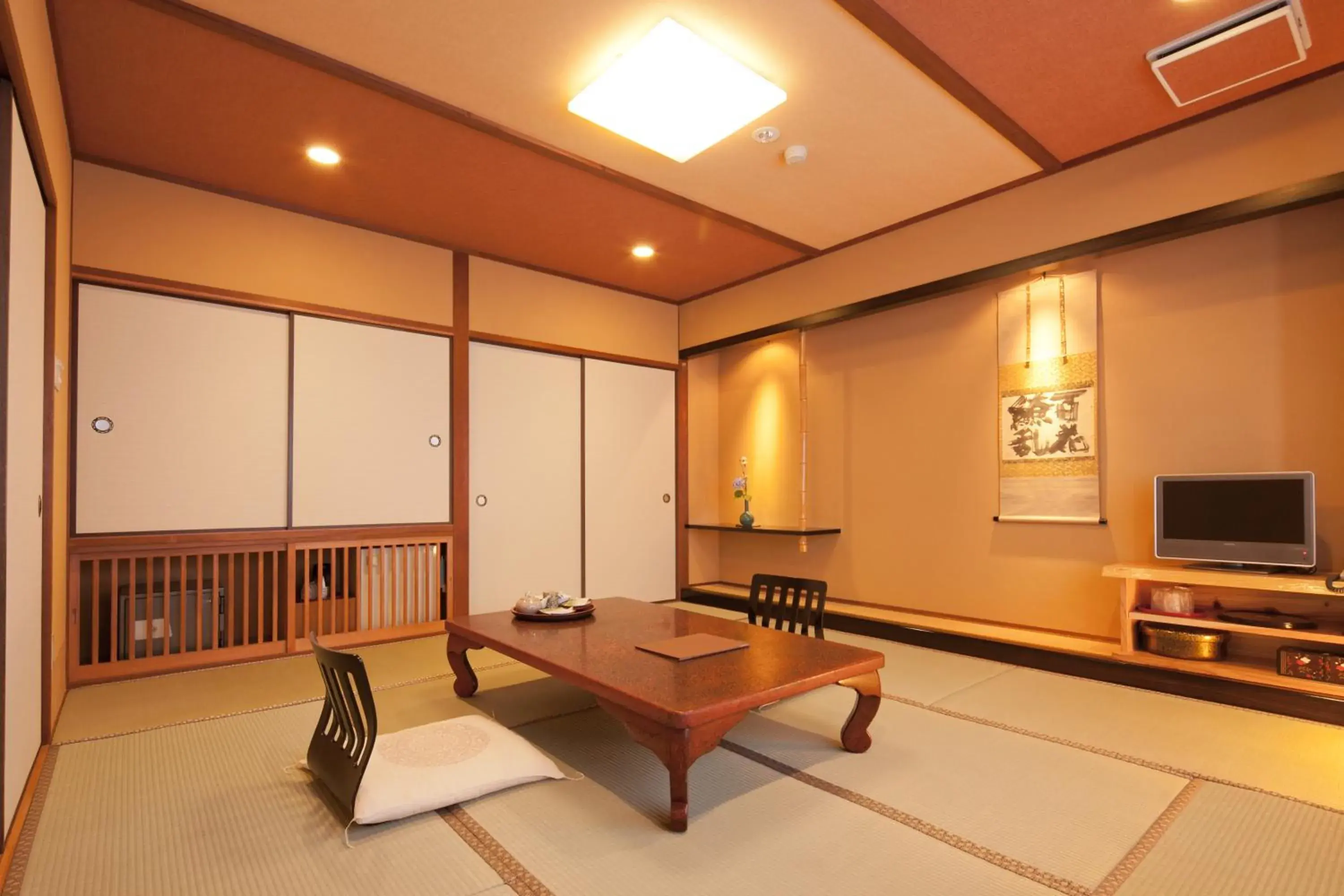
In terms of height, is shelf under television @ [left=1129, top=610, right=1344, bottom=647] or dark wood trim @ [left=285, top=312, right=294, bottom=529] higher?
dark wood trim @ [left=285, top=312, right=294, bottom=529]

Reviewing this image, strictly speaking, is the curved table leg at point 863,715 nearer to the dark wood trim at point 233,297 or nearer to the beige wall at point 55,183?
the beige wall at point 55,183

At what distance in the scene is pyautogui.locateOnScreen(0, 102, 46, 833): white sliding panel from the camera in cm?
184

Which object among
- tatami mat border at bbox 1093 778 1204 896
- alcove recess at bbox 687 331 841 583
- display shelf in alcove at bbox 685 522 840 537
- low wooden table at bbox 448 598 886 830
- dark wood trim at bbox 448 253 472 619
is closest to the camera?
tatami mat border at bbox 1093 778 1204 896

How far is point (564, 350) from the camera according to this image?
5.48 meters

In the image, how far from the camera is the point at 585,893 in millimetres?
1668

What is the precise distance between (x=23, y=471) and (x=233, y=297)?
215cm

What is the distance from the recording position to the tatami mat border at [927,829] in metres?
1.69

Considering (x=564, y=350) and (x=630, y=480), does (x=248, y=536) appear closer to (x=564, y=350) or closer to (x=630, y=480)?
(x=564, y=350)

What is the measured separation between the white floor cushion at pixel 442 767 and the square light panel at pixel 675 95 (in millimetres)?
2646

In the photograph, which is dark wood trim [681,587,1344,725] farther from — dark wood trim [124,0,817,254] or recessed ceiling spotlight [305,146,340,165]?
recessed ceiling spotlight [305,146,340,165]

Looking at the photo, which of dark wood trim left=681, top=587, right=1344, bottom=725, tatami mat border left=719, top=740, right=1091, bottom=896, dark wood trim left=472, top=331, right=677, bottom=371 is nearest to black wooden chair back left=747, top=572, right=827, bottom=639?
tatami mat border left=719, top=740, right=1091, bottom=896

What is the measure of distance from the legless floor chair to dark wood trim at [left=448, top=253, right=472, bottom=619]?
7.73ft

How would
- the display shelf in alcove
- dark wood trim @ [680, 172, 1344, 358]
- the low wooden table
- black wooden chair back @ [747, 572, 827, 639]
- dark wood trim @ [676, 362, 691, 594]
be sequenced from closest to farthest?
the low wooden table < dark wood trim @ [680, 172, 1344, 358] < black wooden chair back @ [747, 572, 827, 639] < the display shelf in alcove < dark wood trim @ [676, 362, 691, 594]

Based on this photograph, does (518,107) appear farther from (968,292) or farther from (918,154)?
(968,292)
